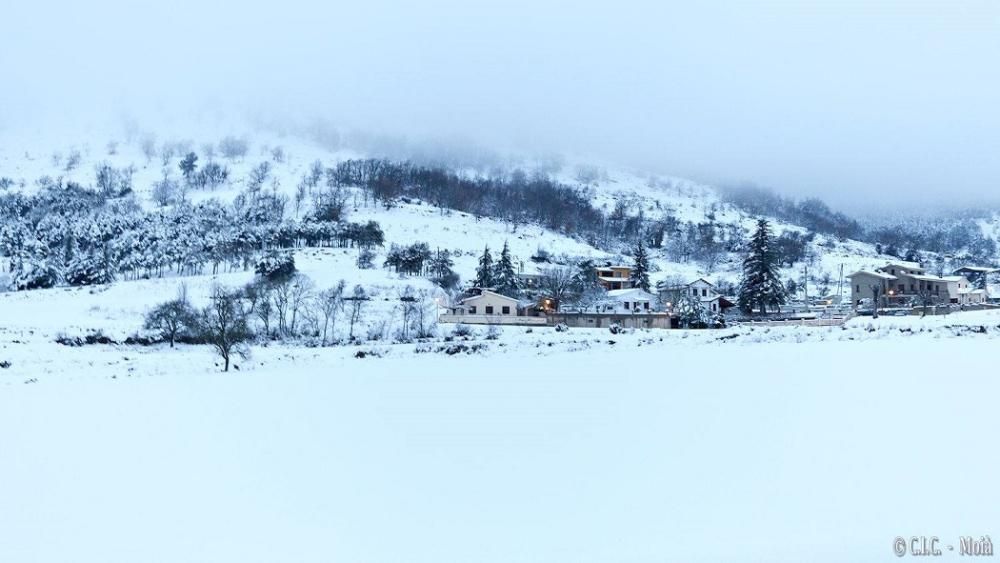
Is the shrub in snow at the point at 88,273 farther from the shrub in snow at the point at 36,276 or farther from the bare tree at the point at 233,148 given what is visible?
the bare tree at the point at 233,148

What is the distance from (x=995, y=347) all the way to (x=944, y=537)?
2110 centimetres

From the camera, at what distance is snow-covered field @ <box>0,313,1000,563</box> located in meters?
5.66

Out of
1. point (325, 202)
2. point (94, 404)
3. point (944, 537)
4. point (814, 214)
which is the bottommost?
point (94, 404)

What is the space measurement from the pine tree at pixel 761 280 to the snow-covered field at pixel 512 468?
29808 mm

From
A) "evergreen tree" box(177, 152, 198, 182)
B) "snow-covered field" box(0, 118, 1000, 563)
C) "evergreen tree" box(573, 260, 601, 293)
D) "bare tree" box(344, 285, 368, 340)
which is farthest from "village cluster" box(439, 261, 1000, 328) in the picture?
"evergreen tree" box(177, 152, 198, 182)

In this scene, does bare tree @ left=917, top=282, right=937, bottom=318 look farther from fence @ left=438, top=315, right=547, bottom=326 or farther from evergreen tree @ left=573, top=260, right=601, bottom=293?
fence @ left=438, top=315, right=547, bottom=326

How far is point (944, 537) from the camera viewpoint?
5.41 meters

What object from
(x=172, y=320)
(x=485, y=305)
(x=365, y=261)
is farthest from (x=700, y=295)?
(x=172, y=320)

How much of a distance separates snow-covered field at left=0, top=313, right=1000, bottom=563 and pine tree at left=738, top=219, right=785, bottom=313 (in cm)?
2981

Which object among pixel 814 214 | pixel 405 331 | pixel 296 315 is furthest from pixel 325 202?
pixel 814 214

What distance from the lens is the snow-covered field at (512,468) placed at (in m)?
5.66

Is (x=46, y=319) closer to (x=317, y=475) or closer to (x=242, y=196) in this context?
(x=317, y=475)

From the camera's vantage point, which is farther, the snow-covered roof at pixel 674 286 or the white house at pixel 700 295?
the snow-covered roof at pixel 674 286

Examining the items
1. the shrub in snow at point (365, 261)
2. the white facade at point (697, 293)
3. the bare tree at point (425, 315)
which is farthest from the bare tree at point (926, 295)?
the shrub in snow at point (365, 261)
